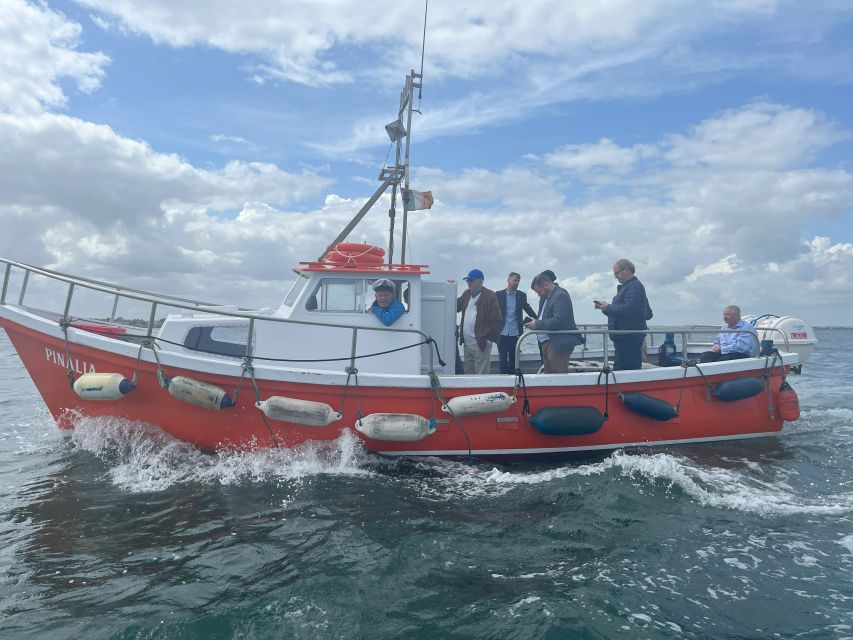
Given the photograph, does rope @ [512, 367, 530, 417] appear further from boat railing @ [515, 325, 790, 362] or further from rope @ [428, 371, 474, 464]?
rope @ [428, 371, 474, 464]

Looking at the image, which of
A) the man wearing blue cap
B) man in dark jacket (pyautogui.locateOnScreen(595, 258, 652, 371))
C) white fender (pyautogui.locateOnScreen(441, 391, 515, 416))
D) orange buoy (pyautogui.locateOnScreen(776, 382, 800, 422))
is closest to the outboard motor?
orange buoy (pyautogui.locateOnScreen(776, 382, 800, 422))

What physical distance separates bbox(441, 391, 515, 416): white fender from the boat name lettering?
407 centimetres

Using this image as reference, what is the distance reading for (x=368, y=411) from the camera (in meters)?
6.42

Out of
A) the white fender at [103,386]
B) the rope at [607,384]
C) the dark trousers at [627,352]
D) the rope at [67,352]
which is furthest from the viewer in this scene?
the dark trousers at [627,352]

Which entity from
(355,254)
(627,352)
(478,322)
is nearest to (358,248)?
(355,254)

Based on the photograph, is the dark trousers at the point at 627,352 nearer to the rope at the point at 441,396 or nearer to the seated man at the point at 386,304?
the rope at the point at 441,396

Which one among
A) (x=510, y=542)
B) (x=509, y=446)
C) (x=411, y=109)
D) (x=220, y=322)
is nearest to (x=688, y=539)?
(x=510, y=542)

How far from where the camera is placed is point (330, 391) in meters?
6.35

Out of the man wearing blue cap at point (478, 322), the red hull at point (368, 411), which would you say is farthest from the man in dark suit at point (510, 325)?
the red hull at point (368, 411)

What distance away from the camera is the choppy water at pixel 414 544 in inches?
140

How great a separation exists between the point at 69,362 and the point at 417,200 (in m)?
5.07

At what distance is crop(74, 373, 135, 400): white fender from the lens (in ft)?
20.2

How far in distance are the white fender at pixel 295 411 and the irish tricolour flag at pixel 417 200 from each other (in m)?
3.81

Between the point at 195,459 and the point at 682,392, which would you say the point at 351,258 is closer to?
the point at 195,459
